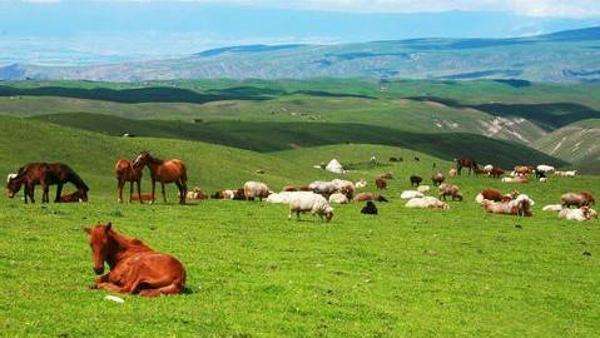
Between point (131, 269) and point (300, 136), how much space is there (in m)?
134

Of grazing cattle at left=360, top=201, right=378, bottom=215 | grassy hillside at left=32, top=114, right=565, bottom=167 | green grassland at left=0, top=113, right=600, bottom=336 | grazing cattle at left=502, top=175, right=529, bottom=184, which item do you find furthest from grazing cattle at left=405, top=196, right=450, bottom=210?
grassy hillside at left=32, top=114, right=565, bottom=167

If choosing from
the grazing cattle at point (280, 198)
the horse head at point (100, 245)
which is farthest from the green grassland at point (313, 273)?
the grazing cattle at point (280, 198)

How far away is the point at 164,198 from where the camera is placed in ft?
140

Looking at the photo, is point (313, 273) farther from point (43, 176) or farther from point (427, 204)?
point (427, 204)

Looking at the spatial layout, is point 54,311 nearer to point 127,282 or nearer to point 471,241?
point 127,282

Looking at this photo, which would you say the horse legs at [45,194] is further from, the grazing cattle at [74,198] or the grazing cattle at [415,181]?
the grazing cattle at [415,181]

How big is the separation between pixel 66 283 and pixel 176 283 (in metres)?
2.53

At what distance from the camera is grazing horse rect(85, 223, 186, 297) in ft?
58.7

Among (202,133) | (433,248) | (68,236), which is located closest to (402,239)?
(433,248)

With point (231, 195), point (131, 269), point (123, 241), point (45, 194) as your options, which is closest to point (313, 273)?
point (123, 241)

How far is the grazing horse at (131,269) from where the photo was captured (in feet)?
58.7

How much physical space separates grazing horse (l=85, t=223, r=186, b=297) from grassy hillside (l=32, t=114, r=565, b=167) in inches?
3686

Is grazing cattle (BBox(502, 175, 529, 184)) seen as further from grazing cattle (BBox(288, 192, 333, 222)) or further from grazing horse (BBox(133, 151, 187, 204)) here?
grazing horse (BBox(133, 151, 187, 204))

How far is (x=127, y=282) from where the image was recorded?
18000mm
